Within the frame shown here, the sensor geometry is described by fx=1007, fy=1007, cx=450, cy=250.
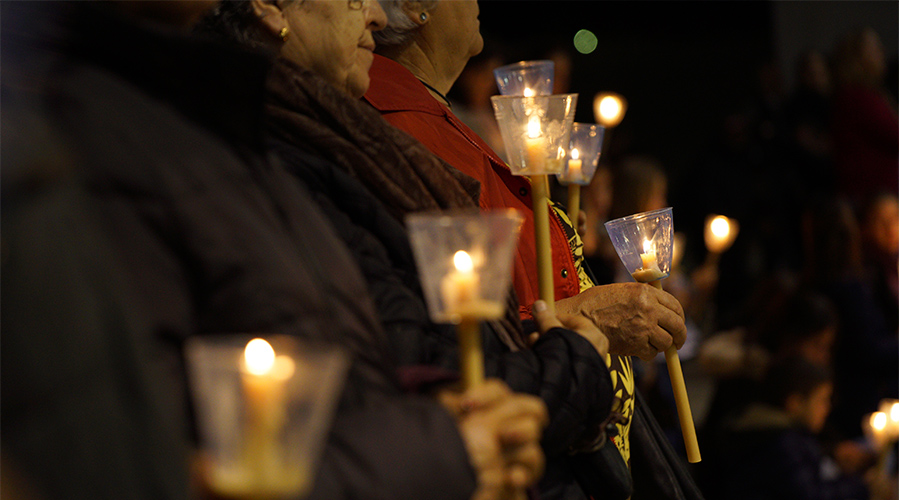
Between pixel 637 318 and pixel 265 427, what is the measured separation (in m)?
1.00

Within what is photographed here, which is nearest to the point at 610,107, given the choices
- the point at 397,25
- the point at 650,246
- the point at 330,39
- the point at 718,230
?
the point at 718,230

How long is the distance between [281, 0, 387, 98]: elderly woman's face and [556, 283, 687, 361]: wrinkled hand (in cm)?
52

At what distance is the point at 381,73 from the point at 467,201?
1.72ft

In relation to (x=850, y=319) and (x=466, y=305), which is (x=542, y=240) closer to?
(x=466, y=305)

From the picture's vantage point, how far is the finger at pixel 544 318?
1310 millimetres

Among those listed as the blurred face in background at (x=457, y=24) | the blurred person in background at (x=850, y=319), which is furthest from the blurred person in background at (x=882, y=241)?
the blurred face in background at (x=457, y=24)

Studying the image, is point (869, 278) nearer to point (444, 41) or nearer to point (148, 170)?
point (444, 41)

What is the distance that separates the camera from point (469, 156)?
1.83 meters

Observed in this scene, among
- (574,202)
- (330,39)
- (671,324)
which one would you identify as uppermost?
(330,39)

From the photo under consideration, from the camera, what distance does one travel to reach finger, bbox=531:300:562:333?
1310 millimetres

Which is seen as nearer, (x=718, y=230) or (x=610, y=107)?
(x=718, y=230)

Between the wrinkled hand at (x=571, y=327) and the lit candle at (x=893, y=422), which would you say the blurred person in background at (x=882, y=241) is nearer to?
the lit candle at (x=893, y=422)

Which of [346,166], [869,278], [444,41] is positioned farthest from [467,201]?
[869,278]

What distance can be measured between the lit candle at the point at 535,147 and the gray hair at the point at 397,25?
0.84m
